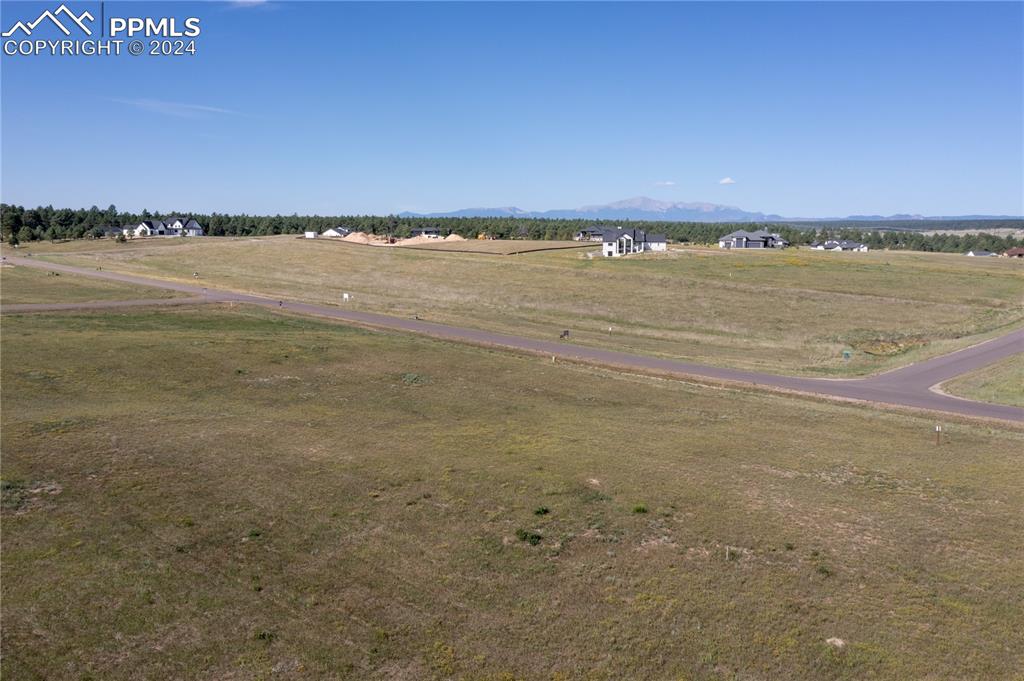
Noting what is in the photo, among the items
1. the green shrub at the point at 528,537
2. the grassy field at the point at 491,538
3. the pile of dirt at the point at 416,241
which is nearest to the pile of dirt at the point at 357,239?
the pile of dirt at the point at 416,241

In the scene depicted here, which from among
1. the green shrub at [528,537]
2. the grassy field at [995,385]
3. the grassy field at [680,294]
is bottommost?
the green shrub at [528,537]

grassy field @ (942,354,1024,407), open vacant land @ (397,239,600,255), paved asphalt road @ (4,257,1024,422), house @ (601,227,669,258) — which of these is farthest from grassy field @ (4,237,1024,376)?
open vacant land @ (397,239,600,255)


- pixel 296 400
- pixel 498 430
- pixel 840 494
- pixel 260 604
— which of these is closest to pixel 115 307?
pixel 296 400

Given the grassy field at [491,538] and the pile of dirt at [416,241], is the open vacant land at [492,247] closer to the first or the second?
Answer: the pile of dirt at [416,241]

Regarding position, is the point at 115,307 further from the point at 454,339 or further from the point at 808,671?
the point at 808,671

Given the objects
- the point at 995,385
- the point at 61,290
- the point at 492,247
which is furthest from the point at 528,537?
the point at 492,247

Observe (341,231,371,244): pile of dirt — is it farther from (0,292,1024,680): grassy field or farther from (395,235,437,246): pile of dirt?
(0,292,1024,680): grassy field

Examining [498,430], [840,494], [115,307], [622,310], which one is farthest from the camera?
[622,310]
